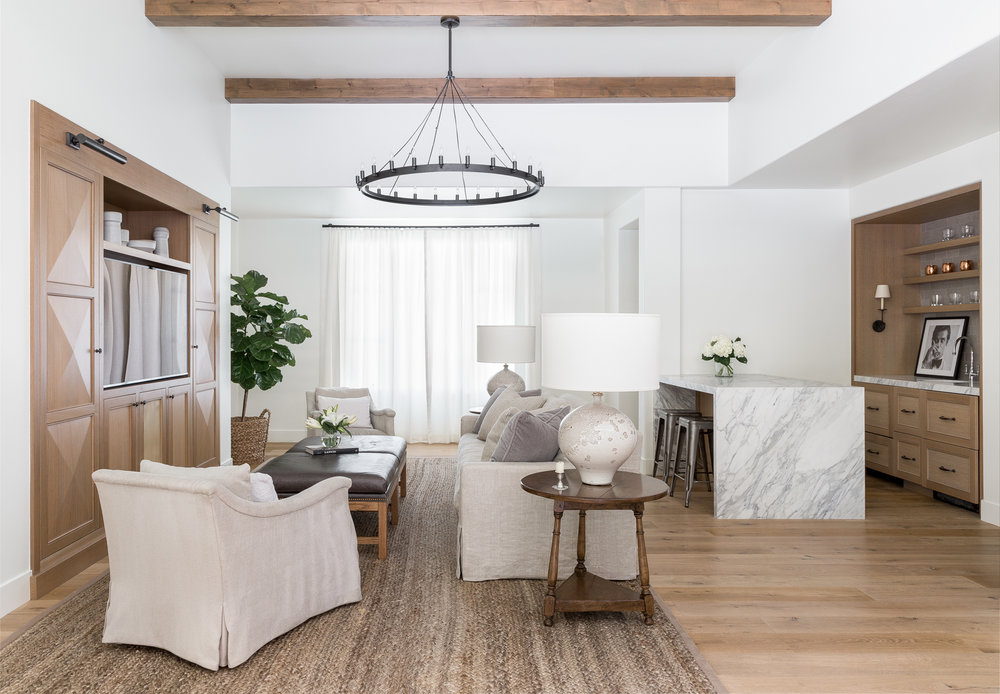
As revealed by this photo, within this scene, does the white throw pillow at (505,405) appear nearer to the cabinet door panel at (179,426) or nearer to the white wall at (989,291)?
the cabinet door panel at (179,426)

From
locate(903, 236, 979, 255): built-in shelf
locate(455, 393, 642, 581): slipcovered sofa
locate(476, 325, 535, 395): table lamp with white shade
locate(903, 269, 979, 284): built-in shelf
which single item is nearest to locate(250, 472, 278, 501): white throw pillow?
locate(455, 393, 642, 581): slipcovered sofa

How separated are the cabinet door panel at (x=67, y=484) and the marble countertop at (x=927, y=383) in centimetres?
540

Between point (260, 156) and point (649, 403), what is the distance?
393cm

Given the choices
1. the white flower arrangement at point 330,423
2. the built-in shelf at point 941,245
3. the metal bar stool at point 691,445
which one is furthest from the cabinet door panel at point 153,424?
the built-in shelf at point 941,245

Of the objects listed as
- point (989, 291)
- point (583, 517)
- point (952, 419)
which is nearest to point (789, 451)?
point (952, 419)

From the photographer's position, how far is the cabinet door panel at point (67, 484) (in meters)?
3.19

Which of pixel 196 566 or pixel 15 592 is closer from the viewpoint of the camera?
pixel 196 566

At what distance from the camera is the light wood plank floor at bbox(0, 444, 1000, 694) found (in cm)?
250

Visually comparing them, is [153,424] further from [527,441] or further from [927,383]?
[927,383]

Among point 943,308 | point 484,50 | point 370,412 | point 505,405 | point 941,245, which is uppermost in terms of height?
point 484,50

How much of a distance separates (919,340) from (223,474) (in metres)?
5.89

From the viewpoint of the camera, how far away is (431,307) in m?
7.77

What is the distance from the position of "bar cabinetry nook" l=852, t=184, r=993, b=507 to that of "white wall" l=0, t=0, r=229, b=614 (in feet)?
17.6

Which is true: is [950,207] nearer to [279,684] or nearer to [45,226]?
[279,684]
